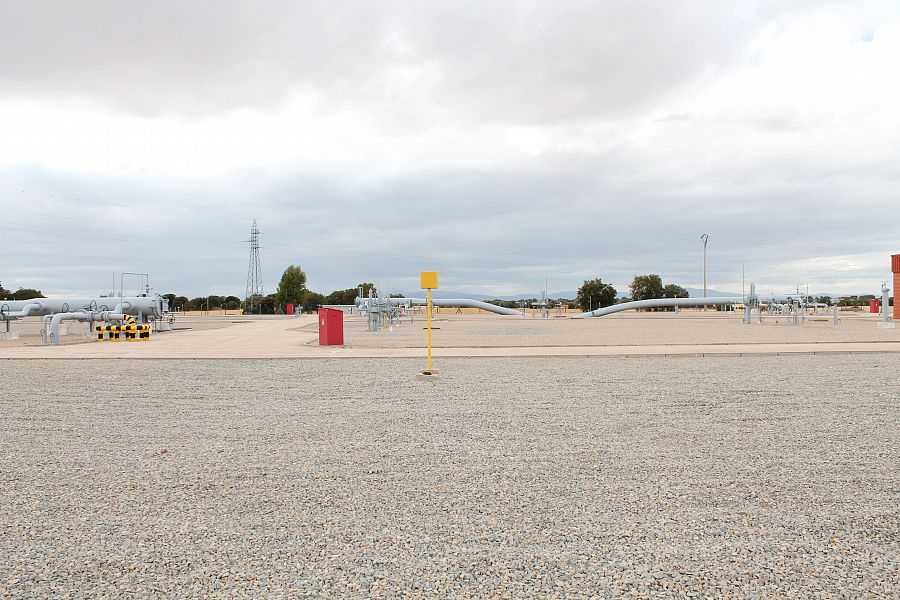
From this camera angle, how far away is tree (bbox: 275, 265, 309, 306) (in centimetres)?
8969

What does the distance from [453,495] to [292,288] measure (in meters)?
88.1

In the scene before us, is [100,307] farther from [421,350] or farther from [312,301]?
[312,301]

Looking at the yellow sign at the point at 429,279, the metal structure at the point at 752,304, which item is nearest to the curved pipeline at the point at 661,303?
the metal structure at the point at 752,304

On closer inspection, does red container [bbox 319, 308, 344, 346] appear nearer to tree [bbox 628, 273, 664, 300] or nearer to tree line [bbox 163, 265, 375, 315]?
tree line [bbox 163, 265, 375, 315]

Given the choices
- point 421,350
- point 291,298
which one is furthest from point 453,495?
point 291,298

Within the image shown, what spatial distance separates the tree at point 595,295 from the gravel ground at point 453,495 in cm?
8044

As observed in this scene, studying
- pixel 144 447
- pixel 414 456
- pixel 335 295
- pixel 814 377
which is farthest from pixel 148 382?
pixel 335 295

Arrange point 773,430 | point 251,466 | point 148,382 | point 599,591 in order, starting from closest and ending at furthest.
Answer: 1. point 599,591
2. point 251,466
3. point 773,430
4. point 148,382

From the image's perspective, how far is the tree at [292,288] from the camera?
3531 inches

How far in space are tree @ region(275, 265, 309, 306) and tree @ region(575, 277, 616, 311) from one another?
39.8 m

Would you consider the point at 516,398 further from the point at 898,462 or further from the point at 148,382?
the point at 148,382

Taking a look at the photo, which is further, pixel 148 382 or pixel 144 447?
pixel 148 382

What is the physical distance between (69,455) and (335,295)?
102 metres

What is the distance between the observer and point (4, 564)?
13.6ft
